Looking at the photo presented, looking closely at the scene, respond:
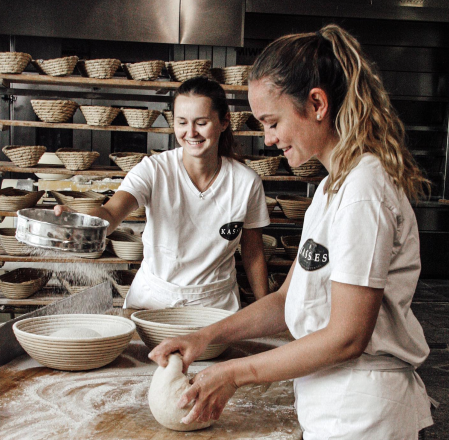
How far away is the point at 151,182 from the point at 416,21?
194 inches

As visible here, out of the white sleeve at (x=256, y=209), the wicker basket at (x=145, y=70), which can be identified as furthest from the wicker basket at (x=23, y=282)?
the white sleeve at (x=256, y=209)

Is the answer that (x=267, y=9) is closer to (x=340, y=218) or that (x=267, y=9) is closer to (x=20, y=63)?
(x=20, y=63)

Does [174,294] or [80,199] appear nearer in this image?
[174,294]

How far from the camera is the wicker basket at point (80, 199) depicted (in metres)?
3.55

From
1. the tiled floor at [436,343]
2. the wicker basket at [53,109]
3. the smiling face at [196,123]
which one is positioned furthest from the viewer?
the wicker basket at [53,109]

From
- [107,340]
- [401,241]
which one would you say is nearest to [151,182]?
[107,340]

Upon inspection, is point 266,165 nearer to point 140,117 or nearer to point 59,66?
point 140,117

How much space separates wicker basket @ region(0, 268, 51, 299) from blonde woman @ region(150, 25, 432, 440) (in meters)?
3.10

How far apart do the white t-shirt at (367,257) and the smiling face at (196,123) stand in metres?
1.01

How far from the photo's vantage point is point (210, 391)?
102cm

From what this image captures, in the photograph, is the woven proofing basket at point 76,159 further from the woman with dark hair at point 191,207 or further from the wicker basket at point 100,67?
the woman with dark hair at point 191,207

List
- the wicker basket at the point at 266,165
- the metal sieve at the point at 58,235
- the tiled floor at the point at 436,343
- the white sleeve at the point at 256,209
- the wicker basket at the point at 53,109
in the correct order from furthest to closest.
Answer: the wicker basket at the point at 266,165 → the wicker basket at the point at 53,109 → the tiled floor at the point at 436,343 → the white sleeve at the point at 256,209 → the metal sieve at the point at 58,235

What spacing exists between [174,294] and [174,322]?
1.39 ft

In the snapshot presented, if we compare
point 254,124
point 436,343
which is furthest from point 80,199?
point 436,343
